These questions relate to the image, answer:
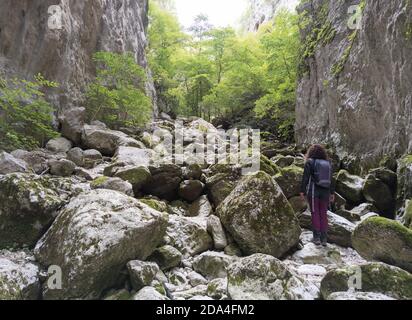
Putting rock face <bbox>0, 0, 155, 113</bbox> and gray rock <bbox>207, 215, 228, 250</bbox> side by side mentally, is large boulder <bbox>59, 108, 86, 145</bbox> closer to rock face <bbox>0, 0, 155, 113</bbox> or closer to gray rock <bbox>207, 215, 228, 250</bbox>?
rock face <bbox>0, 0, 155, 113</bbox>

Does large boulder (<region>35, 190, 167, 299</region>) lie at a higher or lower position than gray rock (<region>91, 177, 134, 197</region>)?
lower

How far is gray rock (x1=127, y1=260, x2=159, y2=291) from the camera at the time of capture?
3.81m

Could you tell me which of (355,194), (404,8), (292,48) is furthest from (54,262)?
(292,48)

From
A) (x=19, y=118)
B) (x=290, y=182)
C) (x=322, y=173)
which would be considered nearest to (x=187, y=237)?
(x=322, y=173)

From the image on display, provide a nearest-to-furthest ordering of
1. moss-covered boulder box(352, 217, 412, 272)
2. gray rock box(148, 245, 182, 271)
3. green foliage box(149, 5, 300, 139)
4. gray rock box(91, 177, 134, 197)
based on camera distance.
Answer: moss-covered boulder box(352, 217, 412, 272)
gray rock box(148, 245, 182, 271)
gray rock box(91, 177, 134, 197)
green foliage box(149, 5, 300, 139)

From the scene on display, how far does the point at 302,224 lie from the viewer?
6.59 metres

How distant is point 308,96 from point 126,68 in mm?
8509

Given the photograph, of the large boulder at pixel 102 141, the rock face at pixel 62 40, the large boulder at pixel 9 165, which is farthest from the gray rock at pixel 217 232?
the rock face at pixel 62 40

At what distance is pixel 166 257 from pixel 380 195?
5305 mm

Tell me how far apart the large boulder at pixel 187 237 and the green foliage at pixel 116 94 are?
30.0 ft

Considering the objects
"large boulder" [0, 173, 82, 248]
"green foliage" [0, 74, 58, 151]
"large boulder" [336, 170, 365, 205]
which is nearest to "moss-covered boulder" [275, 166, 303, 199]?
"large boulder" [336, 170, 365, 205]

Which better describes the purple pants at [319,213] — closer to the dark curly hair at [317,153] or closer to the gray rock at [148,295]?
the dark curly hair at [317,153]

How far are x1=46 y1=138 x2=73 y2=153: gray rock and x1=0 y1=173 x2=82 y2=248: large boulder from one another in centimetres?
569
